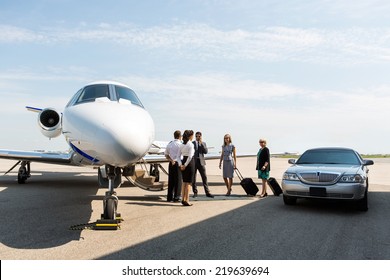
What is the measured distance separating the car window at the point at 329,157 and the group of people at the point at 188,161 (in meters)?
1.13

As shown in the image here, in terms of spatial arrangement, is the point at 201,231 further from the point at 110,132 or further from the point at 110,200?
the point at 110,132

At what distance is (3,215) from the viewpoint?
6523mm

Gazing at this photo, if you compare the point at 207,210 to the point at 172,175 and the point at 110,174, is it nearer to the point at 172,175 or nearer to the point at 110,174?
the point at 172,175

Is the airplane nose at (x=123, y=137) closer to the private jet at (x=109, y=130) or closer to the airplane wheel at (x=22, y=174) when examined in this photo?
the private jet at (x=109, y=130)

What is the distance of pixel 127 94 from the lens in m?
6.49

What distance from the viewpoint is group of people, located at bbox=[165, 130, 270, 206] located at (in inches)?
309

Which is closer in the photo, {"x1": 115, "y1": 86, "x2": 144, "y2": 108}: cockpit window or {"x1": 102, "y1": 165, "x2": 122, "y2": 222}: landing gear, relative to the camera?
{"x1": 102, "y1": 165, "x2": 122, "y2": 222}: landing gear

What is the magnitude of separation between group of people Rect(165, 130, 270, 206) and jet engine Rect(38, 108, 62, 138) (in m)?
5.38

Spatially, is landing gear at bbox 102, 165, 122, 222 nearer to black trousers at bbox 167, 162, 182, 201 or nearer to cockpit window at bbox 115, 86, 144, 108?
cockpit window at bbox 115, 86, 144, 108

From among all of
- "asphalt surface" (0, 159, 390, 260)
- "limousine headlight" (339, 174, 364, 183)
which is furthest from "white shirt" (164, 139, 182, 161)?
"limousine headlight" (339, 174, 364, 183)

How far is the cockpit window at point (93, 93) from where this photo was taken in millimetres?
6093

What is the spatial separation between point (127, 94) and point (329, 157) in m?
5.33

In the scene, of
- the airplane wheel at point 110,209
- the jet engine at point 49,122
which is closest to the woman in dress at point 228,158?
the airplane wheel at point 110,209
